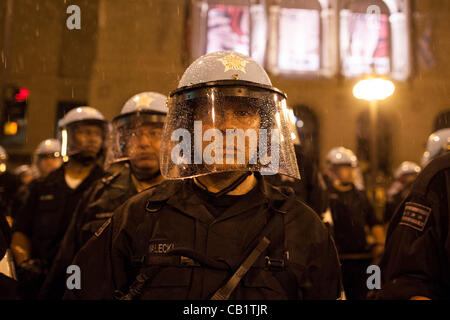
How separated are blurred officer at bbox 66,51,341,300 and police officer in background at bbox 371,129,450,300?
48 cm

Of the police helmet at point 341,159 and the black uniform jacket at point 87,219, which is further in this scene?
the police helmet at point 341,159

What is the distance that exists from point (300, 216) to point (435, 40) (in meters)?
21.0

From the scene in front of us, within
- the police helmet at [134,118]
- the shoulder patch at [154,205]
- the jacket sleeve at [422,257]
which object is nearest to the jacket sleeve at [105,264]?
the shoulder patch at [154,205]

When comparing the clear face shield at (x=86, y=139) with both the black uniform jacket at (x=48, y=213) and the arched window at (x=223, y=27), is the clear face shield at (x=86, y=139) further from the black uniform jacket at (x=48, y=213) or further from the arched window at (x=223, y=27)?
the arched window at (x=223, y=27)

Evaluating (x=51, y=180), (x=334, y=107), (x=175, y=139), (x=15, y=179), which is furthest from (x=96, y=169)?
(x=334, y=107)

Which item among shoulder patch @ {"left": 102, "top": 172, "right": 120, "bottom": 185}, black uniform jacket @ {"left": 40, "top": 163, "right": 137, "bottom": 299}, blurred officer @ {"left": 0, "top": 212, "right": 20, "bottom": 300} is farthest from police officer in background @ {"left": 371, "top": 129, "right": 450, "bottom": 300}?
shoulder patch @ {"left": 102, "top": 172, "right": 120, "bottom": 185}

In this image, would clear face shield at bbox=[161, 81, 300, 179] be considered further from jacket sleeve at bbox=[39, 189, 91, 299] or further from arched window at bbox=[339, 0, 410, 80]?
arched window at bbox=[339, 0, 410, 80]

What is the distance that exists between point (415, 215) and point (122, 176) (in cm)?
252

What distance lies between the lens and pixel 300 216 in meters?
2.07

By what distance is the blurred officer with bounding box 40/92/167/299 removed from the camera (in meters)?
3.47

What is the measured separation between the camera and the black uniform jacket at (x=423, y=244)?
2160 millimetres

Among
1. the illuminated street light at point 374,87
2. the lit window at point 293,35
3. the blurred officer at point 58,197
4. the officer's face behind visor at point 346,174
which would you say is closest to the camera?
the blurred officer at point 58,197

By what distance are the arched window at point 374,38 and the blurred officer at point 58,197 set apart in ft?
56.1
